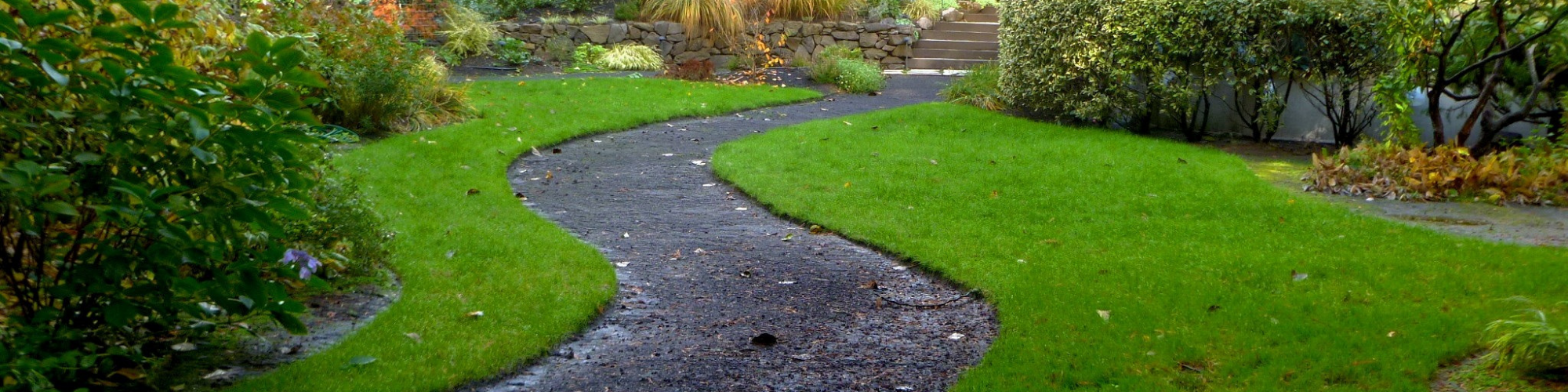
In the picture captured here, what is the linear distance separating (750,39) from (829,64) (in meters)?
2.85

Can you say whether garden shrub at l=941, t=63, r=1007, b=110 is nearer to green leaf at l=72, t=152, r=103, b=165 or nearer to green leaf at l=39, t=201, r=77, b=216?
green leaf at l=72, t=152, r=103, b=165

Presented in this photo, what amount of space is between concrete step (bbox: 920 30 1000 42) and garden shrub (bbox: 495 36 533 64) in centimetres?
780

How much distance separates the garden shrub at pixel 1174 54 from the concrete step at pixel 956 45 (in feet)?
27.8

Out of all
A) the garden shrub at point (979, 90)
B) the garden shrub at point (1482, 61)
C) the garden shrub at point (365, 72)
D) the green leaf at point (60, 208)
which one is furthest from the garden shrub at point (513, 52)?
the green leaf at point (60, 208)

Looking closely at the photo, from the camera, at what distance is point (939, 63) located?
20750mm

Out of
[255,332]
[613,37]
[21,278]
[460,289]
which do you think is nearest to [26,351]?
A: [21,278]

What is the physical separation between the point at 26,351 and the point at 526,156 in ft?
24.1

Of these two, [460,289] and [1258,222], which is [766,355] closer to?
[460,289]

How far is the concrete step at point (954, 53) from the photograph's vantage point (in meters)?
20.8

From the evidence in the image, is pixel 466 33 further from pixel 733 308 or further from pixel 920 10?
pixel 733 308

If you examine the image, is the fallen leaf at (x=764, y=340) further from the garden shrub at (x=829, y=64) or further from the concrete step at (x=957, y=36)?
the concrete step at (x=957, y=36)

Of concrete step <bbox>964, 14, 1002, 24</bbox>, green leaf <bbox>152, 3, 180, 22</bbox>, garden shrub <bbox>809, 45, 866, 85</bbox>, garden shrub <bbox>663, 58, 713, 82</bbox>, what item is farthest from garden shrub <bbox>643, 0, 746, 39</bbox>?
green leaf <bbox>152, 3, 180, 22</bbox>

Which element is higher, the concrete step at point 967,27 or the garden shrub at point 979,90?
the concrete step at point 967,27

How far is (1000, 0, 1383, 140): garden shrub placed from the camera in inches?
389
